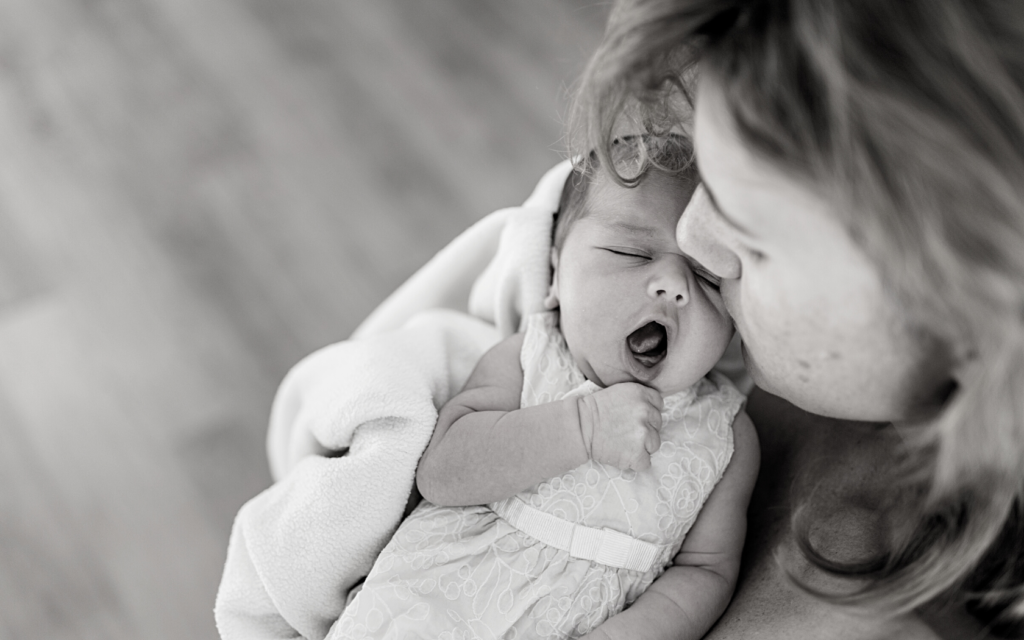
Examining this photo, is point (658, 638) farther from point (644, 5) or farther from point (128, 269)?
point (128, 269)

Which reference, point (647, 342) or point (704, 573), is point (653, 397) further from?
point (704, 573)

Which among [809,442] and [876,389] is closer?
[876,389]

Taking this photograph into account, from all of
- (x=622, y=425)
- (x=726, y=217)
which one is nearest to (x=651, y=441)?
(x=622, y=425)

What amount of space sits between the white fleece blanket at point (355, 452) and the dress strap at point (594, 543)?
0.15 m

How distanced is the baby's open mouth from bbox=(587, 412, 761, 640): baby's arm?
0.13 meters

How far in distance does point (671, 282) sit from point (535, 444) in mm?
215

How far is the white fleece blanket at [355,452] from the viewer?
0.92 m

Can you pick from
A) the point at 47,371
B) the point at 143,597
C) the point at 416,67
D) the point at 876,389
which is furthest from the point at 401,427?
the point at 416,67

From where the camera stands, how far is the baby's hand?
85 centimetres

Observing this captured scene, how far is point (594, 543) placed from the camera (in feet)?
2.87

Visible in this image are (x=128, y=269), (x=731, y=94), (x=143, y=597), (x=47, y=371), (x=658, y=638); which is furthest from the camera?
(x=128, y=269)

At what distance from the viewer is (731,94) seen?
581 millimetres

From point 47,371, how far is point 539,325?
1.08m

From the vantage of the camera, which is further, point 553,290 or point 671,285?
point 553,290
